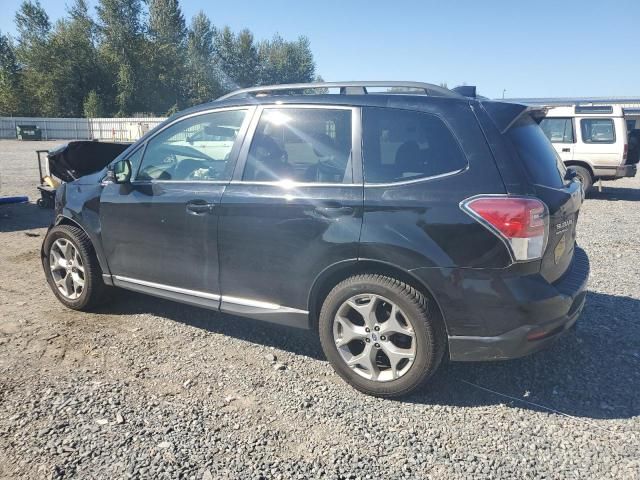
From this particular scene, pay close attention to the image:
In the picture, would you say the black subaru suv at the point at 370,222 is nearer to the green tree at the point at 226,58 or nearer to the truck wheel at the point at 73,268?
the truck wheel at the point at 73,268

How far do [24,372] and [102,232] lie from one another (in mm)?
1286

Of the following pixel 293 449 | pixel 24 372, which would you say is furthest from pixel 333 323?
pixel 24 372

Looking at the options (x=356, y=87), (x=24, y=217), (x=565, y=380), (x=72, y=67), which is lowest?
(x=565, y=380)

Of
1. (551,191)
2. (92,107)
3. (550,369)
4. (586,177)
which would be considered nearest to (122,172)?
(551,191)

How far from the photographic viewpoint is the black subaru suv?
9.02ft

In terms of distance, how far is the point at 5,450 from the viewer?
2.53 m

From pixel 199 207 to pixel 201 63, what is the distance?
72625mm

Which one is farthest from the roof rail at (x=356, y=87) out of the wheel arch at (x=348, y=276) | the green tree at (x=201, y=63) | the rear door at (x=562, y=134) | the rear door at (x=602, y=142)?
the green tree at (x=201, y=63)

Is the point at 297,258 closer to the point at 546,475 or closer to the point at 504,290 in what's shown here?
the point at 504,290

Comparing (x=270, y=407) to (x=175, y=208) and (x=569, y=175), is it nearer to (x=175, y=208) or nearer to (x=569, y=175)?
(x=175, y=208)

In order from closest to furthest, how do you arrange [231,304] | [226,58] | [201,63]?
[231,304], [201,63], [226,58]

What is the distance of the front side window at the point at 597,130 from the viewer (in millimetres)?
12055

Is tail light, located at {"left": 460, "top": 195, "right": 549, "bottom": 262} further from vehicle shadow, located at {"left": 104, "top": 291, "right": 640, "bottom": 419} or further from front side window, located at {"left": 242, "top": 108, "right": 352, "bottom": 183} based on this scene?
vehicle shadow, located at {"left": 104, "top": 291, "right": 640, "bottom": 419}

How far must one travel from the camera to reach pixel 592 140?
12.2 metres
